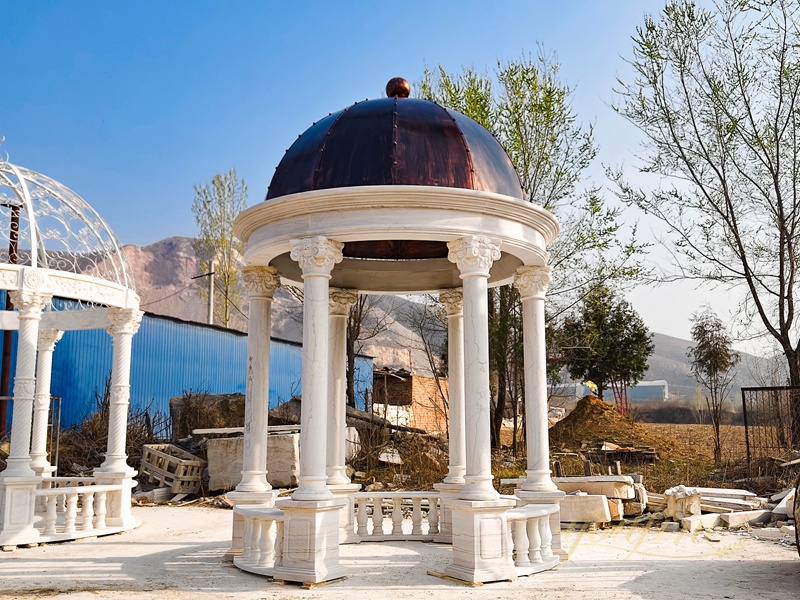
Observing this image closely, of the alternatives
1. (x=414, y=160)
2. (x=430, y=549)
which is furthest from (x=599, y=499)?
(x=414, y=160)

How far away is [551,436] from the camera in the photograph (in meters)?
24.5

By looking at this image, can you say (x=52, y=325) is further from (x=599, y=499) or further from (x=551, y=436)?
(x=551, y=436)

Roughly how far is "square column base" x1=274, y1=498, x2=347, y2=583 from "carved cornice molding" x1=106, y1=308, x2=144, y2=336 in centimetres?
688

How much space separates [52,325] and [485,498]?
11161mm

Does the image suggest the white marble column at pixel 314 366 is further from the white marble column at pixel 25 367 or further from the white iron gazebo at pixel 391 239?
the white marble column at pixel 25 367

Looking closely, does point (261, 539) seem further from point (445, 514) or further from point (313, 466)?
point (445, 514)

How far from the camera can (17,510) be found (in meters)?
11.4

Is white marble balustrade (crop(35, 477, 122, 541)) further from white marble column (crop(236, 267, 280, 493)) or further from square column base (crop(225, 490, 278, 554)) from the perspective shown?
→ white marble column (crop(236, 267, 280, 493))

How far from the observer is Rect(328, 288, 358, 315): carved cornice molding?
12.1 metres

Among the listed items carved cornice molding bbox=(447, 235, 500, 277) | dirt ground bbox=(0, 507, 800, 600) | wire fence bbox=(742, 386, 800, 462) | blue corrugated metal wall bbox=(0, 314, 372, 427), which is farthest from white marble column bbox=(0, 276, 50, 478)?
wire fence bbox=(742, 386, 800, 462)

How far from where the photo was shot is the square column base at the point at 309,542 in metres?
8.14

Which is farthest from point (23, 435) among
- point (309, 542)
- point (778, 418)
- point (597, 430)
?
point (597, 430)

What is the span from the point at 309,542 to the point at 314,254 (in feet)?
11.2

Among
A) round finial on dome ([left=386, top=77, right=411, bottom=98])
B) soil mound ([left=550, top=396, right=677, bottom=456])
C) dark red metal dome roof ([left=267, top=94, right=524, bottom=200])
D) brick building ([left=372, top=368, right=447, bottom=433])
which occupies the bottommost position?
soil mound ([left=550, top=396, right=677, bottom=456])
